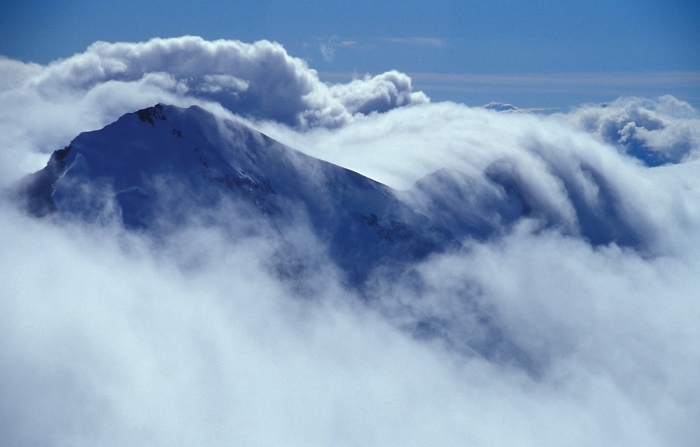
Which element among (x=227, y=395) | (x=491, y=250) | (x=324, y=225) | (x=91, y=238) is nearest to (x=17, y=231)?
(x=91, y=238)

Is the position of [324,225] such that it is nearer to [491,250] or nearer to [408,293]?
[408,293]

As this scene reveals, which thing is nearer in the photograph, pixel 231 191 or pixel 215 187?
pixel 215 187

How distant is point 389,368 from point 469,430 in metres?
24.7

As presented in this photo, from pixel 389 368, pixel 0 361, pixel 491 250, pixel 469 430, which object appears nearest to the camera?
pixel 0 361

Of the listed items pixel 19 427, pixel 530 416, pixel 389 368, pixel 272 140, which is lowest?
pixel 530 416

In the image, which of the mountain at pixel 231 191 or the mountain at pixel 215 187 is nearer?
the mountain at pixel 215 187

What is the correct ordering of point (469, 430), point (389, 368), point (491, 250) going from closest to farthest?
point (469, 430), point (389, 368), point (491, 250)

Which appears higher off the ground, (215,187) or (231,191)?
(215,187)

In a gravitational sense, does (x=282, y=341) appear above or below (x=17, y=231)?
below

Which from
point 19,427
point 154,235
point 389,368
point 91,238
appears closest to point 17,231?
point 91,238

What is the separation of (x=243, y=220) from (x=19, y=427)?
66053 millimetres

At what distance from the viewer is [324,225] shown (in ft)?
549

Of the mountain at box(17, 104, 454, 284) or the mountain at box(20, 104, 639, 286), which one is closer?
the mountain at box(17, 104, 454, 284)

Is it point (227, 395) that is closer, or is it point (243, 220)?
Answer: point (227, 395)
